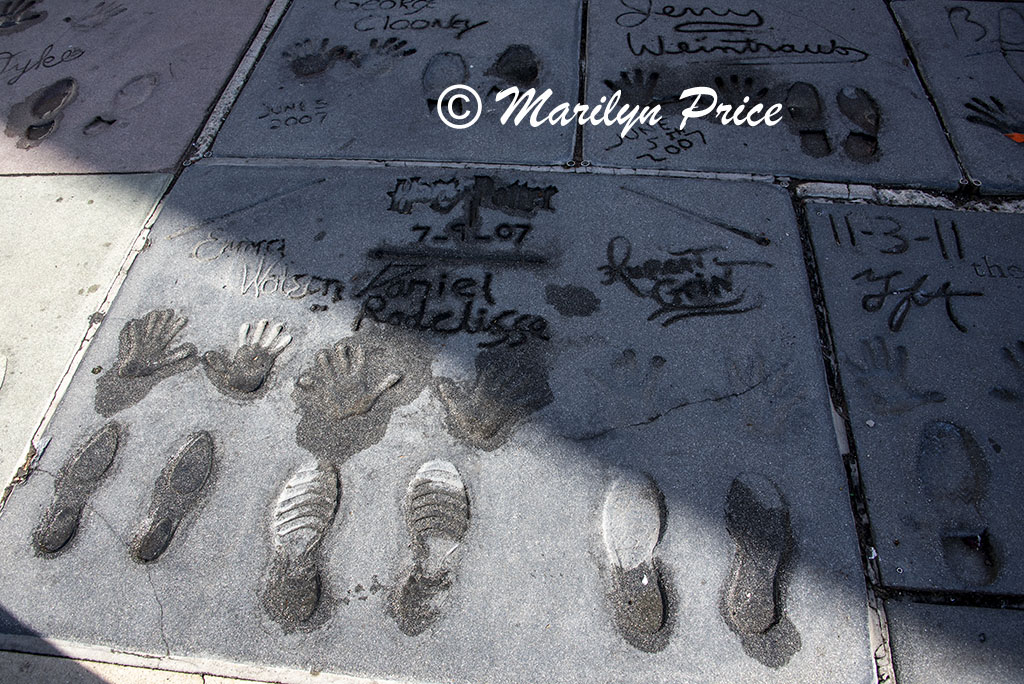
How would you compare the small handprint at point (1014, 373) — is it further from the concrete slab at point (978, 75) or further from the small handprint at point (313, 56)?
the small handprint at point (313, 56)

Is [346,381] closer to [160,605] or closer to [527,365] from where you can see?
[527,365]

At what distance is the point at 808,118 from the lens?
225 centimetres

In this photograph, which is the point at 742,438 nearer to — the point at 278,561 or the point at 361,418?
the point at 361,418

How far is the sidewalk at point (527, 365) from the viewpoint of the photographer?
135 centimetres

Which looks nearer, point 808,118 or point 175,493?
point 175,493

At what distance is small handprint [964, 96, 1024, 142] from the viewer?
2174 mm

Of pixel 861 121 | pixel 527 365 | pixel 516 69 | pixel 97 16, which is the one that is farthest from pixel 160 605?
pixel 97 16

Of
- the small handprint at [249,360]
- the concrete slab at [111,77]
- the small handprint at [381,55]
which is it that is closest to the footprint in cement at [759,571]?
the small handprint at [249,360]

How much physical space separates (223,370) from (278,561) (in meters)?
0.57

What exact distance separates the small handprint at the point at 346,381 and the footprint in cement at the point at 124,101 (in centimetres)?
149

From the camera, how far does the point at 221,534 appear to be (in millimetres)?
1477

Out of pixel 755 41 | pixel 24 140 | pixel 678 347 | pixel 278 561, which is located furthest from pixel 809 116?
pixel 24 140

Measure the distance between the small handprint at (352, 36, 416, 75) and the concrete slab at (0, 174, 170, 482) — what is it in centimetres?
91
